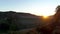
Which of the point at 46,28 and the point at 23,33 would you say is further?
the point at 23,33

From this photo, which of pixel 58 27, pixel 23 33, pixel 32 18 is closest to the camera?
pixel 58 27

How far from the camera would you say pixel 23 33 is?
16688 millimetres

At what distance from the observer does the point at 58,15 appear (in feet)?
42.0

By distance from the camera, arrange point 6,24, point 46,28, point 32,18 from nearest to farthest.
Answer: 1. point 46,28
2. point 6,24
3. point 32,18

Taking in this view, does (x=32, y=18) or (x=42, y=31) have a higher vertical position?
(x=42, y=31)

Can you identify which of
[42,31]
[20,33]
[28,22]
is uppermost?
[42,31]

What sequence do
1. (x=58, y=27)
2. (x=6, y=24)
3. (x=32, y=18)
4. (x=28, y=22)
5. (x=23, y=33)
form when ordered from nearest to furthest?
(x=58, y=27), (x=23, y=33), (x=6, y=24), (x=28, y=22), (x=32, y=18)

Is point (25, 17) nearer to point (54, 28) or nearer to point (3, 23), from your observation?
point (3, 23)

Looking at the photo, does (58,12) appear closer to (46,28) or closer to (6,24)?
(46,28)

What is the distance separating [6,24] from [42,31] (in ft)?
48.4

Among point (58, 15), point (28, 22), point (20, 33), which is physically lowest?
point (28, 22)

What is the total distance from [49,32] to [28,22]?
69.6 feet

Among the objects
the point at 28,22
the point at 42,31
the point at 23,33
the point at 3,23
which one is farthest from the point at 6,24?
the point at 42,31

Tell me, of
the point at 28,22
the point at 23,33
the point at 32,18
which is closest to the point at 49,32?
the point at 23,33
